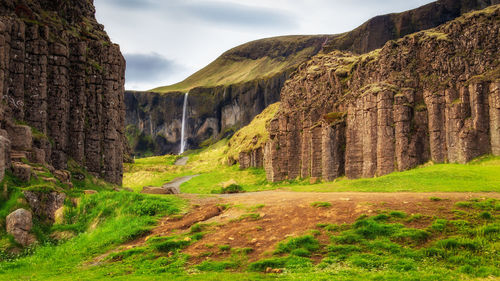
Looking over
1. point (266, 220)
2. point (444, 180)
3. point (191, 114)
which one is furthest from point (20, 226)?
point (191, 114)

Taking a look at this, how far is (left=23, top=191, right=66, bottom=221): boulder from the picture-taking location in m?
19.0

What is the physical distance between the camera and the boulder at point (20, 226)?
55.0 feet

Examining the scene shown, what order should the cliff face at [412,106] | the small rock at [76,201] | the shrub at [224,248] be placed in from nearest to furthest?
the shrub at [224,248], the small rock at [76,201], the cliff face at [412,106]

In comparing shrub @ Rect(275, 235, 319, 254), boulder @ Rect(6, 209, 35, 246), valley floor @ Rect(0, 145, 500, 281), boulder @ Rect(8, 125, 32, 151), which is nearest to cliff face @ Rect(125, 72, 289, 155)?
boulder @ Rect(8, 125, 32, 151)

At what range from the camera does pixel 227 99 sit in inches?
6211

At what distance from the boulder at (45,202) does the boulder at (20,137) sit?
621cm

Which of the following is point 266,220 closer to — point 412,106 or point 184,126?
point 412,106

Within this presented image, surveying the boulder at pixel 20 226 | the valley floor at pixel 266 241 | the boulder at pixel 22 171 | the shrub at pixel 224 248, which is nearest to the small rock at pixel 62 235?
the valley floor at pixel 266 241

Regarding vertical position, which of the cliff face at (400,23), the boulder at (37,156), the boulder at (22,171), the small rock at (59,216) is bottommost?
the small rock at (59,216)

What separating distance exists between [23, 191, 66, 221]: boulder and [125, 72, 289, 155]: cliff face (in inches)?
4980

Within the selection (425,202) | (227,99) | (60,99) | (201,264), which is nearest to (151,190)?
(60,99)

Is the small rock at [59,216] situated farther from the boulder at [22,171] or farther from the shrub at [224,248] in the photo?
the shrub at [224,248]

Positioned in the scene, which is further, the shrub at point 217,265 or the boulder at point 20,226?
the boulder at point 20,226

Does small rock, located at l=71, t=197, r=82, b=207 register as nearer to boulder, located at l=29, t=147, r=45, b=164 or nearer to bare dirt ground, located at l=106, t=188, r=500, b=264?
boulder, located at l=29, t=147, r=45, b=164
